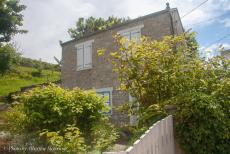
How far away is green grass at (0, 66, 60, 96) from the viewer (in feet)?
85.6

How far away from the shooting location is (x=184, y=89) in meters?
5.68

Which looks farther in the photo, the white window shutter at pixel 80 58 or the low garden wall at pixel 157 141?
the white window shutter at pixel 80 58

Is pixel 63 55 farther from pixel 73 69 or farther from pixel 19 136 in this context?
pixel 19 136

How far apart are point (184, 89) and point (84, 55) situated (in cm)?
1196

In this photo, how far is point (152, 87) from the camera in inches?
237

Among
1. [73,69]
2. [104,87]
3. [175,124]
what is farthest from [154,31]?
[175,124]

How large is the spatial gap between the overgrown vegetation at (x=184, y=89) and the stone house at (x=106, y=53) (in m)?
6.23

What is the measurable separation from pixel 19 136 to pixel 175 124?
457cm

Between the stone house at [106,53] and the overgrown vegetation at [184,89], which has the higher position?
the stone house at [106,53]

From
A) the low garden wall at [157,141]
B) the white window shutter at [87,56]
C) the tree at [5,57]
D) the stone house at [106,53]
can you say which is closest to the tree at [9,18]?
the tree at [5,57]

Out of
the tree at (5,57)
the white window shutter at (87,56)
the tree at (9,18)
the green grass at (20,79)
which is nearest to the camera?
the white window shutter at (87,56)

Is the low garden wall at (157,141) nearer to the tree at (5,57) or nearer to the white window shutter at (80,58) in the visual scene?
the white window shutter at (80,58)

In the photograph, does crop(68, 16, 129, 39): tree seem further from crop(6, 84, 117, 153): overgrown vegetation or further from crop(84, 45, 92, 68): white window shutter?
crop(6, 84, 117, 153): overgrown vegetation

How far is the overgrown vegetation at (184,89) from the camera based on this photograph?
4.59 metres
